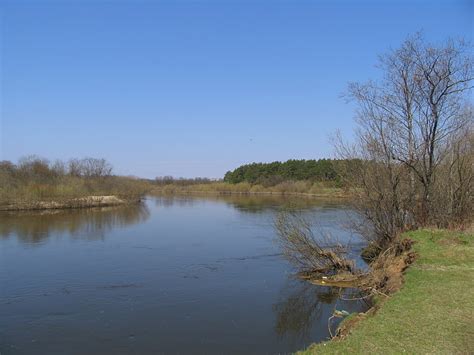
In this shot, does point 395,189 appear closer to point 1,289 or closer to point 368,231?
point 368,231

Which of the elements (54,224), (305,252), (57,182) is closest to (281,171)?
(57,182)

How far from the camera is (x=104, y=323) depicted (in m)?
11.7

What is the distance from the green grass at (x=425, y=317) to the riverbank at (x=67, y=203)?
1663 inches

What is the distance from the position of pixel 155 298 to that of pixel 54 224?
22.3 meters

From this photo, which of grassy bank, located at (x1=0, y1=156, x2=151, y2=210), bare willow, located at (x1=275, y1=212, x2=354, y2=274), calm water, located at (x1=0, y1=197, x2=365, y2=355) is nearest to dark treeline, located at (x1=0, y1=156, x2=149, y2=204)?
grassy bank, located at (x1=0, y1=156, x2=151, y2=210)

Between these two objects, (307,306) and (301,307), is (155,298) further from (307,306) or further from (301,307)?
(307,306)

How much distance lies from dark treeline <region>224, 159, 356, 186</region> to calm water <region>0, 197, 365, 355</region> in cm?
6665

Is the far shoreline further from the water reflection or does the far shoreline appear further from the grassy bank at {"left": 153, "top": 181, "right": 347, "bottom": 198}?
the water reflection

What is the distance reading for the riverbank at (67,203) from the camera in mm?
44781

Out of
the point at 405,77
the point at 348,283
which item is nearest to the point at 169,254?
the point at 348,283

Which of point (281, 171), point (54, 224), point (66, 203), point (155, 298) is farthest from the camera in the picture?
point (281, 171)

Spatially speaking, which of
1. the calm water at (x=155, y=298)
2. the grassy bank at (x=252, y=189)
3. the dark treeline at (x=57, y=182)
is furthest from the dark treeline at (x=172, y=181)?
the calm water at (x=155, y=298)

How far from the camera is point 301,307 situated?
13.4m

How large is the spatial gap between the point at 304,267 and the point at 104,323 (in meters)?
8.48
